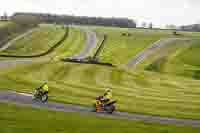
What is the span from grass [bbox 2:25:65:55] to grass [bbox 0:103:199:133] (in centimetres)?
5933

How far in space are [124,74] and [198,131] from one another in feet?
117

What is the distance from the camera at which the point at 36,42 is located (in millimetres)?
99875

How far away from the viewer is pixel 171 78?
63094 millimetres

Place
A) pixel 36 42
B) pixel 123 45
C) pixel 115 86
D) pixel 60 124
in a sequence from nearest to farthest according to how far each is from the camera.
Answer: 1. pixel 60 124
2. pixel 115 86
3. pixel 36 42
4. pixel 123 45

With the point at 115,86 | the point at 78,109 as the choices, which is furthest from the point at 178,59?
the point at 78,109

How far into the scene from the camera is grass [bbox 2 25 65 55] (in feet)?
A: 289

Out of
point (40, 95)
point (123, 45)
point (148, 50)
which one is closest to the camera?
point (40, 95)

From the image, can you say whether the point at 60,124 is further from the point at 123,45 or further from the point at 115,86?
the point at 123,45

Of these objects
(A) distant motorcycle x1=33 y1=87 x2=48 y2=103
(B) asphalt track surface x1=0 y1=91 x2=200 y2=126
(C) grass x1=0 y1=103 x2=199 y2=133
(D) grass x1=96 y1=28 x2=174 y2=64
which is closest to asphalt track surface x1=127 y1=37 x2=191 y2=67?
(D) grass x1=96 y1=28 x2=174 y2=64

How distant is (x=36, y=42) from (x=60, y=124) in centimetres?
7914

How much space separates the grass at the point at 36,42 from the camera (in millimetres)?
88019

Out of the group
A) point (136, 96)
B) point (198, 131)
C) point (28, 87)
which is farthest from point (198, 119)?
point (28, 87)

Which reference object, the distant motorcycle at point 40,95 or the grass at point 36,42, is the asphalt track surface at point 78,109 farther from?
the grass at point 36,42

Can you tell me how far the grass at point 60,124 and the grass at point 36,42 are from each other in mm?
59333
